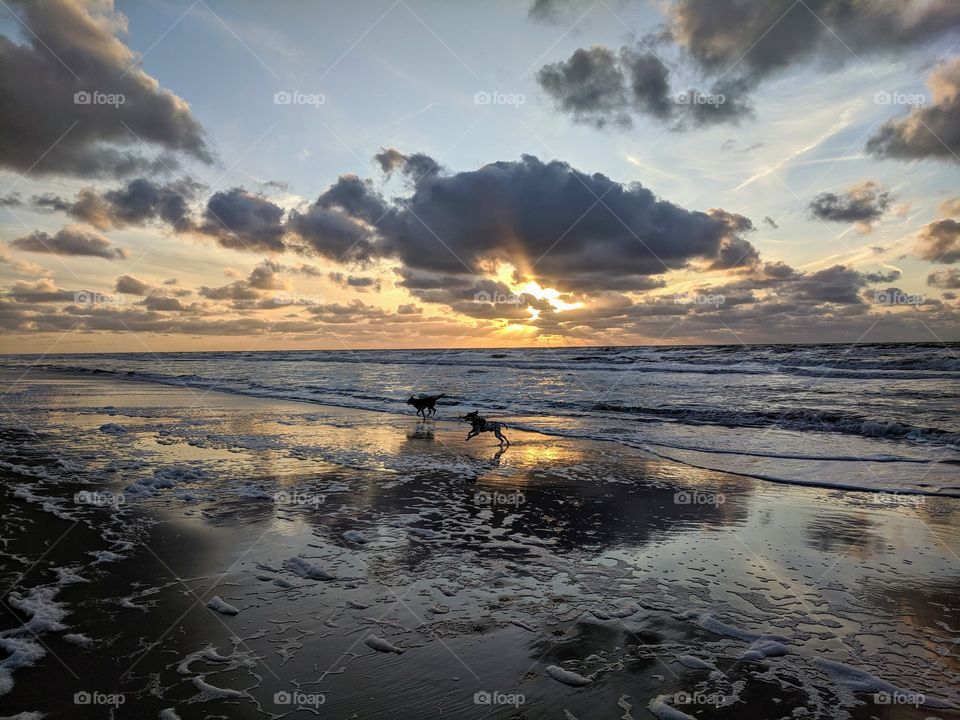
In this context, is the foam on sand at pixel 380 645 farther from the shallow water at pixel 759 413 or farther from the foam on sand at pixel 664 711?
the shallow water at pixel 759 413

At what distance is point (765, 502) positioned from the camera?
10094mm

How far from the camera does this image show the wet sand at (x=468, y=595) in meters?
4.09

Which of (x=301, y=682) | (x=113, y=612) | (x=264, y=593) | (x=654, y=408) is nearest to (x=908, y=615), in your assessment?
(x=301, y=682)

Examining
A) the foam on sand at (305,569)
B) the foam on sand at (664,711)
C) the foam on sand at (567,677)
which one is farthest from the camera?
the foam on sand at (305,569)

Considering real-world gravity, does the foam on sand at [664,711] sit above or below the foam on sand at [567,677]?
below

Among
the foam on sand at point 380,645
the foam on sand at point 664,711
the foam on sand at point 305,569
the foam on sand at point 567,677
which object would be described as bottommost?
the foam on sand at point 664,711

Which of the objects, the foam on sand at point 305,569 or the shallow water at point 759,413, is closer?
the foam on sand at point 305,569

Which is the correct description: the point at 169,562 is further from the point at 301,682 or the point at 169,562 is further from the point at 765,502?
the point at 765,502

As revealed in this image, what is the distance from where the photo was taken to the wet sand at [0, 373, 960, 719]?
409 cm

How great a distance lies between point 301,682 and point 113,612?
234cm

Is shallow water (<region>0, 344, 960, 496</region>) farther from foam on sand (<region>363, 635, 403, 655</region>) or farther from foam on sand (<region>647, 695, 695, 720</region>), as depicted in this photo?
foam on sand (<region>363, 635, 403, 655</region>)

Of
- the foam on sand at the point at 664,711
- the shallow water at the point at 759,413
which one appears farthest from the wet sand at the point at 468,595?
the shallow water at the point at 759,413

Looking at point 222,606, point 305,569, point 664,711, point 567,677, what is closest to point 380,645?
point 567,677

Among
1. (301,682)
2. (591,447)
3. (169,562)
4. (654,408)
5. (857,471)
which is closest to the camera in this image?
(301,682)
